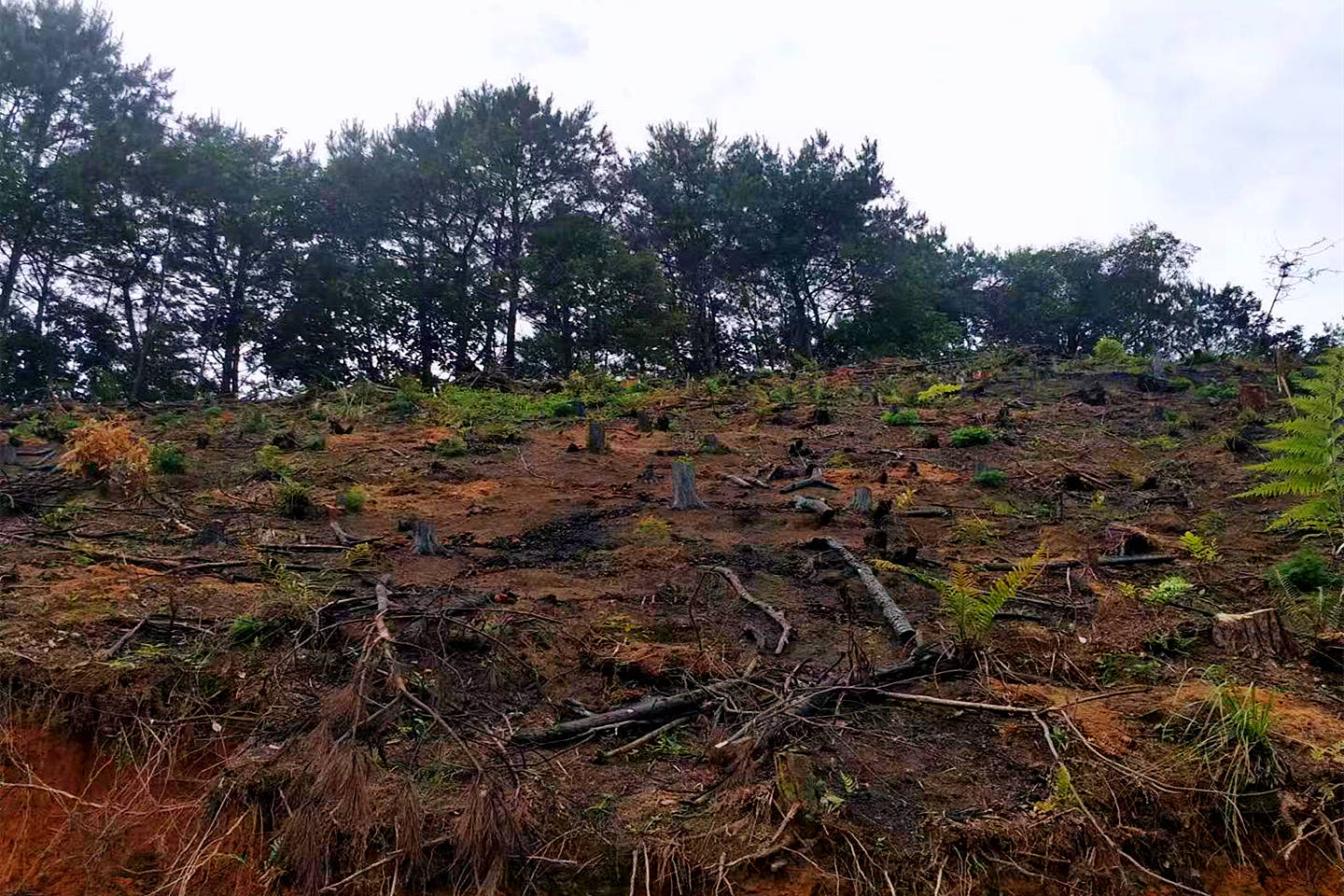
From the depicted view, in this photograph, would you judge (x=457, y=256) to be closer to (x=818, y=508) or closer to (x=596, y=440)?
(x=596, y=440)

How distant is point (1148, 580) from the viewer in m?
4.94

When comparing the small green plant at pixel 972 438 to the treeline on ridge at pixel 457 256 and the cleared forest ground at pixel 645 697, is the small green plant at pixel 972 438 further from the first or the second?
the treeline on ridge at pixel 457 256

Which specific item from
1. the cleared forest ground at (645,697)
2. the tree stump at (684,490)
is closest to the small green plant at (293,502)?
the cleared forest ground at (645,697)

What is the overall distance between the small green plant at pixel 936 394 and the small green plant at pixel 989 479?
13.9 feet

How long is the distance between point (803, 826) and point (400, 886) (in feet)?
4.38

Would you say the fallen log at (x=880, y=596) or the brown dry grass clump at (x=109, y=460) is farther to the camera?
the brown dry grass clump at (x=109, y=460)

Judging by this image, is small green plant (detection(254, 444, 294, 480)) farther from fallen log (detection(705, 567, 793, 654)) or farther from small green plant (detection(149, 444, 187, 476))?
fallen log (detection(705, 567, 793, 654))

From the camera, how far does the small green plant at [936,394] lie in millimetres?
11690

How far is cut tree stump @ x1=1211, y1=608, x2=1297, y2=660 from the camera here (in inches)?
151

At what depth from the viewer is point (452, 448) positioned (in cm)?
862

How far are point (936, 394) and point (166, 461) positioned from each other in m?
9.71

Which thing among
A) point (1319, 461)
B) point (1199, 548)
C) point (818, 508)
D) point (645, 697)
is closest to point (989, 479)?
point (818, 508)

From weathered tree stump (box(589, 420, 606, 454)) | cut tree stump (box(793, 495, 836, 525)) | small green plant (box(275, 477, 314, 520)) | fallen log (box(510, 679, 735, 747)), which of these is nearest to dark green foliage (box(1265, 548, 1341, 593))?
cut tree stump (box(793, 495, 836, 525))

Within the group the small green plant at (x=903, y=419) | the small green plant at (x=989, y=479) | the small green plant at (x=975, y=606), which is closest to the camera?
the small green plant at (x=975, y=606)
